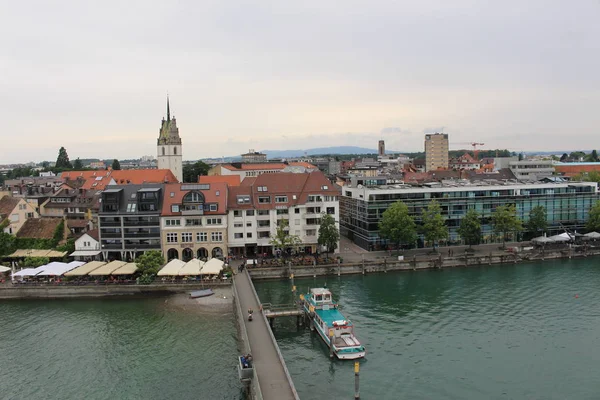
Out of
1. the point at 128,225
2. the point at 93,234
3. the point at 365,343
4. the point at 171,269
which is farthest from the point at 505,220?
the point at 93,234

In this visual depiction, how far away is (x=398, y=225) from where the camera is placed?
68.1 m

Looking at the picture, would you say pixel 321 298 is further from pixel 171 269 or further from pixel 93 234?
pixel 93 234

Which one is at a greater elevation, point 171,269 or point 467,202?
point 467,202

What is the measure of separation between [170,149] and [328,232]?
8251 centimetres

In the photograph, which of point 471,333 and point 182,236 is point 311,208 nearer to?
point 182,236

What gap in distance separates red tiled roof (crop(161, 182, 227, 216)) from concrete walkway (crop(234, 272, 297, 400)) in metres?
21.6

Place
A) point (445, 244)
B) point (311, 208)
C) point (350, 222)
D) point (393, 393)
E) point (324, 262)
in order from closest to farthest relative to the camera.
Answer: point (393, 393) < point (324, 262) < point (311, 208) < point (445, 244) < point (350, 222)

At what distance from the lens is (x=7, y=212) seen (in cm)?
7200

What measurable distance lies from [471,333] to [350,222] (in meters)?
40.1

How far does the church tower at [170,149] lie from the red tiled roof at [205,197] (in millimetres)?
70071

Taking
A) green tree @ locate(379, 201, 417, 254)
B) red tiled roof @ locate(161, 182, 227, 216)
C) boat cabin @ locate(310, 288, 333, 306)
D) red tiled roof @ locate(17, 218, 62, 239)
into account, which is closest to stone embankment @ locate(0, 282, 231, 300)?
red tiled roof @ locate(161, 182, 227, 216)

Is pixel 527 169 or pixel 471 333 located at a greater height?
pixel 527 169

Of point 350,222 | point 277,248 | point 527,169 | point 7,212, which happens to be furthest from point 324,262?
point 527,169

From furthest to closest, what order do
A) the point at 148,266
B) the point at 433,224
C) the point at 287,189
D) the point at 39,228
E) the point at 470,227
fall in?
the point at 470,227
the point at 39,228
the point at 287,189
the point at 433,224
the point at 148,266
